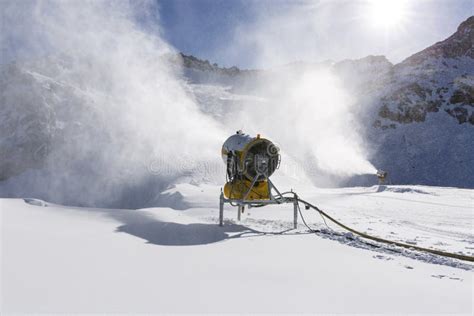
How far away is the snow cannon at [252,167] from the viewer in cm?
1073

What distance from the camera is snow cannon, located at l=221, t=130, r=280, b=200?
35.2 ft

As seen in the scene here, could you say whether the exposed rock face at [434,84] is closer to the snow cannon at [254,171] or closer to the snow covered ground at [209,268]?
the snow cannon at [254,171]

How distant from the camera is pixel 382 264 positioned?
565 centimetres

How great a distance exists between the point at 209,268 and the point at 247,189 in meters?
6.24

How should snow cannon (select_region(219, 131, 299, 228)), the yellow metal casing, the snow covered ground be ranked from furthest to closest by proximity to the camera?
the yellow metal casing
snow cannon (select_region(219, 131, 299, 228))
the snow covered ground

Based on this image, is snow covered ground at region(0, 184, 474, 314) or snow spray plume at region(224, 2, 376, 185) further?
snow spray plume at region(224, 2, 376, 185)

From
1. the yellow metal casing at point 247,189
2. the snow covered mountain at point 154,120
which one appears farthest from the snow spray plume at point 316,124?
the yellow metal casing at point 247,189

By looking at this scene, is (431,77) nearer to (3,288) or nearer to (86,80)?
(86,80)

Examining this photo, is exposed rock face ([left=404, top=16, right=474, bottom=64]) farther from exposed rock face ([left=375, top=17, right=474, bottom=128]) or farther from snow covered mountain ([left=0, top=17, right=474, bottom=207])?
snow covered mountain ([left=0, top=17, right=474, bottom=207])

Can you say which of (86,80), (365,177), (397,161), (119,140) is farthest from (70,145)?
(397,161)

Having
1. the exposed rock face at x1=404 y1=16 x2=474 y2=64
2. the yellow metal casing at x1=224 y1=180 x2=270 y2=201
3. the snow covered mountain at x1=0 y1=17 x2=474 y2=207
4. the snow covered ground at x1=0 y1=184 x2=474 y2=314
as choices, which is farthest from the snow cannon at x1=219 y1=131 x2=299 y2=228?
the exposed rock face at x1=404 y1=16 x2=474 y2=64

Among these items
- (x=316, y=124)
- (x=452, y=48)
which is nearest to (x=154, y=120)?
(x=316, y=124)

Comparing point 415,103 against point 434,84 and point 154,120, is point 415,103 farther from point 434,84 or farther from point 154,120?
point 154,120

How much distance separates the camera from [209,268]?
15.6ft
